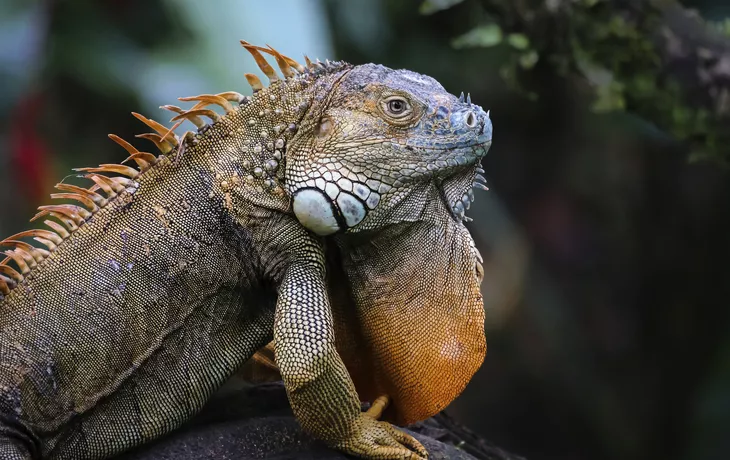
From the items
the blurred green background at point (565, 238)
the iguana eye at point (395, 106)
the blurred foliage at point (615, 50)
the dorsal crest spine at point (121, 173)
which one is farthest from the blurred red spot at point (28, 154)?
the iguana eye at point (395, 106)

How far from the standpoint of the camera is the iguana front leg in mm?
2998

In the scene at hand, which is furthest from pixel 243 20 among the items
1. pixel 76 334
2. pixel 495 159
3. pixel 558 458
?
pixel 558 458

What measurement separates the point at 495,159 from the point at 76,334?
299 inches

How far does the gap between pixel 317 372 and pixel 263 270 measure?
56cm

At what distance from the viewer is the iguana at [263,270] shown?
10.2 ft

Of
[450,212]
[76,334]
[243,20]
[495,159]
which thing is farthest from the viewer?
[495,159]

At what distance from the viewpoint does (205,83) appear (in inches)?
222

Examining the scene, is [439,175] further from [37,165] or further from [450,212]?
[37,165]

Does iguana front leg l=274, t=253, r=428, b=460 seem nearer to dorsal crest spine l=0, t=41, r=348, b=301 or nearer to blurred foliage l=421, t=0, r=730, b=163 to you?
dorsal crest spine l=0, t=41, r=348, b=301

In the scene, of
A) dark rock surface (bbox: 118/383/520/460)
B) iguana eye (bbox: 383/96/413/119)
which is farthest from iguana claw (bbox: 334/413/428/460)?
iguana eye (bbox: 383/96/413/119)

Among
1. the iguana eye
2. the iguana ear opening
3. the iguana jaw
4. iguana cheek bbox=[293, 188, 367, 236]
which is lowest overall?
the iguana ear opening

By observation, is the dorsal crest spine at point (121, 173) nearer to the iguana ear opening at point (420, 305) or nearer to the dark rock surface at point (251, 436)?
the iguana ear opening at point (420, 305)

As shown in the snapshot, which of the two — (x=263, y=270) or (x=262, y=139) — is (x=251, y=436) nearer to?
(x=263, y=270)

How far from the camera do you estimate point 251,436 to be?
11.8 ft
